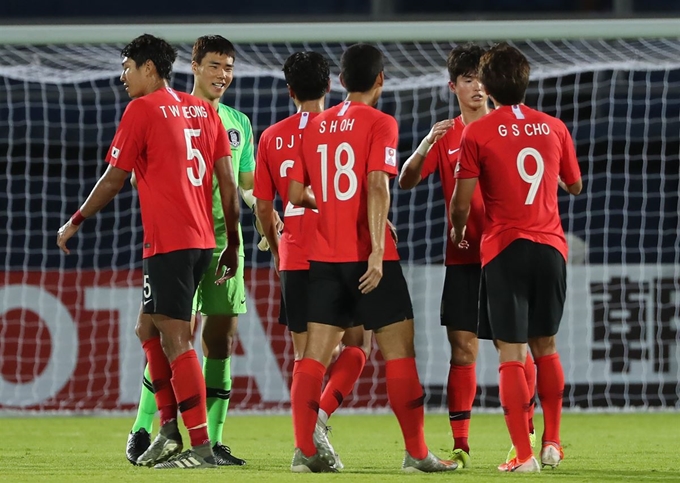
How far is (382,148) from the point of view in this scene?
15.1 ft

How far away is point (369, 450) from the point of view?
6270 mm

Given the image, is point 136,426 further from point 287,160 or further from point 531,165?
point 531,165

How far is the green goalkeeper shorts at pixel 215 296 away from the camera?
550 cm

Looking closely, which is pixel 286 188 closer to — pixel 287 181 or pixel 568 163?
pixel 287 181

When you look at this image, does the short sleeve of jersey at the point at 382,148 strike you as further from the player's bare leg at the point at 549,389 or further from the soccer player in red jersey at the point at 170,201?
the player's bare leg at the point at 549,389

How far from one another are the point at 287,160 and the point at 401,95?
567cm

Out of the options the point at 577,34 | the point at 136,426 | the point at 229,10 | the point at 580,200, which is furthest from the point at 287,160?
the point at 229,10

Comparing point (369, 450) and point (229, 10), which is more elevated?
point (229, 10)

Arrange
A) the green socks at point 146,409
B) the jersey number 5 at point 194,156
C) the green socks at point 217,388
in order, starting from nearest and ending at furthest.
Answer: the jersey number 5 at point 194,156 < the green socks at point 146,409 < the green socks at point 217,388

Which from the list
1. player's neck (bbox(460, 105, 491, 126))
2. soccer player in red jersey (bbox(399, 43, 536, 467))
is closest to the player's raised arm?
soccer player in red jersey (bbox(399, 43, 536, 467))

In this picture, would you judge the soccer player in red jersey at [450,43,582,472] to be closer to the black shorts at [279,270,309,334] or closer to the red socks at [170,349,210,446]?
the black shorts at [279,270,309,334]

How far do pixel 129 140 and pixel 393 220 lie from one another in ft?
18.0

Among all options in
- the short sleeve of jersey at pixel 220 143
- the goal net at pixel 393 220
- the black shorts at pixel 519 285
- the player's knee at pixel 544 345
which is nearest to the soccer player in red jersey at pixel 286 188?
the short sleeve of jersey at pixel 220 143

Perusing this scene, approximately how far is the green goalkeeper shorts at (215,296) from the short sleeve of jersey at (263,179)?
584 millimetres
